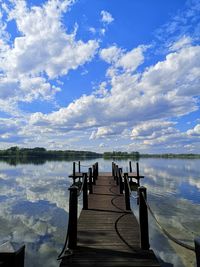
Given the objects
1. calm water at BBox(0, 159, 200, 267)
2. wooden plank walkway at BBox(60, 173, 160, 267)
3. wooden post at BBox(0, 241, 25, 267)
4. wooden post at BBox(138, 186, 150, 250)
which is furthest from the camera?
calm water at BBox(0, 159, 200, 267)

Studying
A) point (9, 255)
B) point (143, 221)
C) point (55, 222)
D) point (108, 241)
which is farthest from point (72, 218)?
point (55, 222)

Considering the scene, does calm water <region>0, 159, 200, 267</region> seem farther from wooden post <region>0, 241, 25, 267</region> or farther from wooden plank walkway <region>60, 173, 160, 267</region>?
wooden post <region>0, 241, 25, 267</region>

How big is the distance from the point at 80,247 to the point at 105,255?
0.83 m

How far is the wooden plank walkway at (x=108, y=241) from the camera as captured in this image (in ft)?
18.4

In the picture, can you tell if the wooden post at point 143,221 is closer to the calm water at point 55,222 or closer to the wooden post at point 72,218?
the wooden post at point 72,218

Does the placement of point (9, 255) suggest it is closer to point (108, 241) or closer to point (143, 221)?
point (143, 221)

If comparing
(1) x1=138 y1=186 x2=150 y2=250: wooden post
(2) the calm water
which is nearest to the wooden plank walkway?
(1) x1=138 y1=186 x2=150 y2=250: wooden post

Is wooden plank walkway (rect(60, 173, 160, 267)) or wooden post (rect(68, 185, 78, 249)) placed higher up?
wooden post (rect(68, 185, 78, 249))

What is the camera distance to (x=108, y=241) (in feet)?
22.5

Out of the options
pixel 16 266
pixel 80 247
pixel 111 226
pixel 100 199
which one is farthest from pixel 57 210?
pixel 16 266

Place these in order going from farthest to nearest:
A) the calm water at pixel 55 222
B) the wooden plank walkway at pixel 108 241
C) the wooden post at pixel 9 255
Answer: the calm water at pixel 55 222, the wooden plank walkway at pixel 108 241, the wooden post at pixel 9 255

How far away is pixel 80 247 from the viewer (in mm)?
6453

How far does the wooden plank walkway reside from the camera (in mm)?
5602

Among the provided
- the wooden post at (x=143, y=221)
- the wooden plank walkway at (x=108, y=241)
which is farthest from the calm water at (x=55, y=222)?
the wooden post at (x=143, y=221)
